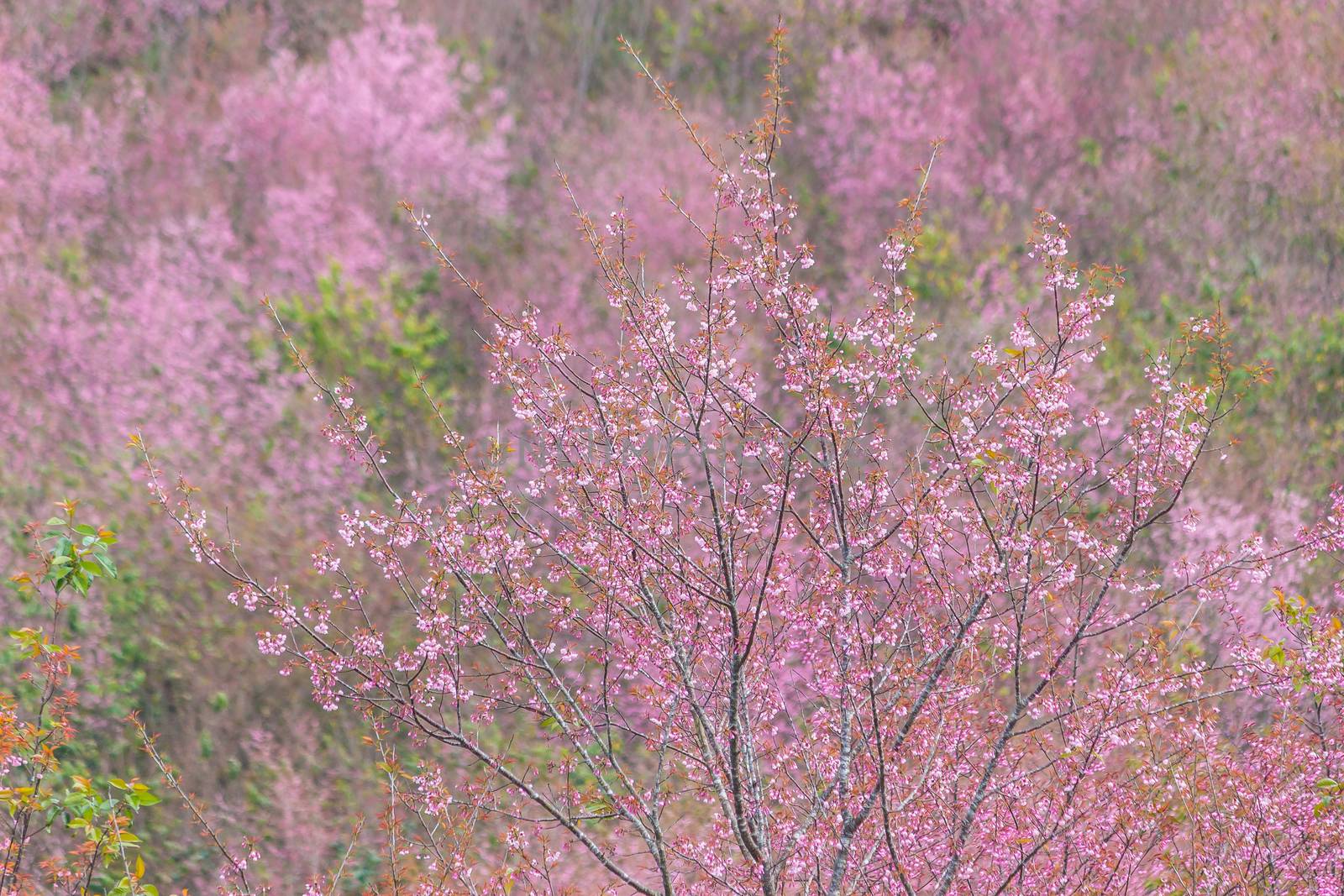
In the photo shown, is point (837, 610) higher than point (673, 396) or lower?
lower

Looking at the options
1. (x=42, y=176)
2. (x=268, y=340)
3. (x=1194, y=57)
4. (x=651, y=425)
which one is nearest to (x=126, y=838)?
(x=651, y=425)

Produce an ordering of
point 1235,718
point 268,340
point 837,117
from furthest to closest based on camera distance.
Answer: point 837,117
point 268,340
point 1235,718

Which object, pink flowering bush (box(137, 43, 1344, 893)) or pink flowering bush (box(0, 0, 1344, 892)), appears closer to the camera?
pink flowering bush (box(137, 43, 1344, 893))

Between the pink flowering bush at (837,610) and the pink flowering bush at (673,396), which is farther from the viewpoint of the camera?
the pink flowering bush at (673,396)

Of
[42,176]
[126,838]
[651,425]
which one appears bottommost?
[126,838]

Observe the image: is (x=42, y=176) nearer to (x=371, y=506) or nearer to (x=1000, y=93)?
(x=371, y=506)

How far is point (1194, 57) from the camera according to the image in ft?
57.6

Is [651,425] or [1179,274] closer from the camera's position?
[651,425]

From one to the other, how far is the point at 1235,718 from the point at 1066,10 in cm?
1272

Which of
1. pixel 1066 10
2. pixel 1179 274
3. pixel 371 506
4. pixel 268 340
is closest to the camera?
pixel 371 506

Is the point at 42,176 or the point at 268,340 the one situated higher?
the point at 42,176

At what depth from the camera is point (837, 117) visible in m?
17.1

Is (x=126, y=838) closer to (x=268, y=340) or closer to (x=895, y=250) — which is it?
(x=895, y=250)

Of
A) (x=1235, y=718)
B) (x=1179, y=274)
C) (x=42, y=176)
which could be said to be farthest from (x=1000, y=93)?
(x=42, y=176)
